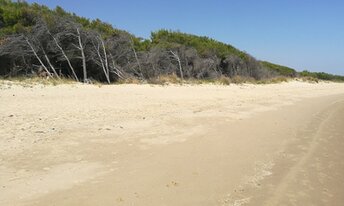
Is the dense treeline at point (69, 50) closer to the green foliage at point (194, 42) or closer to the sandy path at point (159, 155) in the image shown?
the green foliage at point (194, 42)

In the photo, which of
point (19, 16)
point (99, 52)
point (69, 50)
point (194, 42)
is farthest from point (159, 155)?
point (194, 42)

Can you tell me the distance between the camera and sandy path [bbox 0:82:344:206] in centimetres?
493

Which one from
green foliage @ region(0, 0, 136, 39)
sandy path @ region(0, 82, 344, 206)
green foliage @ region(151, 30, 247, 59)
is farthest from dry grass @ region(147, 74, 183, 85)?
green foliage @ region(151, 30, 247, 59)

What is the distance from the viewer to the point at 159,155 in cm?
662

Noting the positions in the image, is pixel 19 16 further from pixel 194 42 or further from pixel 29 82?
pixel 194 42

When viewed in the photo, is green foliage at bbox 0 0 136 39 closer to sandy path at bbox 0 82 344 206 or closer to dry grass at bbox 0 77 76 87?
dry grass at bbox 0 77 76 87

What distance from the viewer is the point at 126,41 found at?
21.6 meters

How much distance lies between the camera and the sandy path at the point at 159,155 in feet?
16.2

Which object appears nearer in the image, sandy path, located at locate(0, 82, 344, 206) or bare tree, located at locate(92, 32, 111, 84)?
sandy path, located at locate(0, 82, 344, 206)

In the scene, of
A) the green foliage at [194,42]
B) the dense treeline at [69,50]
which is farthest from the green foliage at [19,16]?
the green foliage at [194,42]

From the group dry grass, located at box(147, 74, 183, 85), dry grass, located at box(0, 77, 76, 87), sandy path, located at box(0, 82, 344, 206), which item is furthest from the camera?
dry grass, located at box(147, 74, 183, 85)

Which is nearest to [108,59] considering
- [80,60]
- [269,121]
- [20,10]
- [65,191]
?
[80,60]

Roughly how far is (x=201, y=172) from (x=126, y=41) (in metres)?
16.6

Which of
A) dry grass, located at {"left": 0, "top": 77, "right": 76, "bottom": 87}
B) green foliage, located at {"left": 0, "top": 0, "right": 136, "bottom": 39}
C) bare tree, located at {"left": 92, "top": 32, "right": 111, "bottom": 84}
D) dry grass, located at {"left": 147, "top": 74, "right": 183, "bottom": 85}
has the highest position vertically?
green foliage, located at {"left": 0, "top": 0, "right": 136, "bottom": 39}
